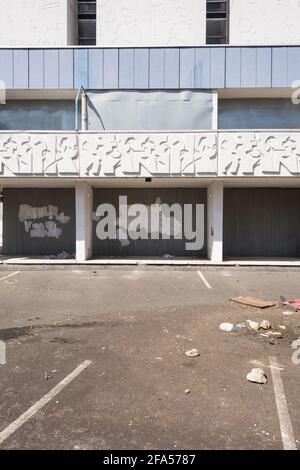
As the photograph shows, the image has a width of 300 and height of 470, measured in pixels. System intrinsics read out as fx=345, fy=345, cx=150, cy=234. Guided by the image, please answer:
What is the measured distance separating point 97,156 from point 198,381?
1108 cm

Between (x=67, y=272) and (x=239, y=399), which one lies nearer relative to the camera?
(x=239, y=399)

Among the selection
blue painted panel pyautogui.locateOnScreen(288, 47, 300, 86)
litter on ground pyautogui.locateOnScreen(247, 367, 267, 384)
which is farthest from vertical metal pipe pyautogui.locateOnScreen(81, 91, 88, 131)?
litter on ground pyautogui.locateOnScreen(247, 367, 267, 384)

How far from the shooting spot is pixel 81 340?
581 centimetres

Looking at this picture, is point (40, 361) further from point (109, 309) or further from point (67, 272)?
point (67, 272)

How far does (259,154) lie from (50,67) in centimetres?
968

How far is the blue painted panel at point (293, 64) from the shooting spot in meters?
14.8

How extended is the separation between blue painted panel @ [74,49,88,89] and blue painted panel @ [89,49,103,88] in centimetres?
22

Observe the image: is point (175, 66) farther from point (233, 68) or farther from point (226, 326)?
point (226, 326)

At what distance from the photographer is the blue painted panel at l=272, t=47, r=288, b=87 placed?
1469 cm

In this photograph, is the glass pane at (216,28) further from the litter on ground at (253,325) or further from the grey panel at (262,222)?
the litter on ground at (253,325)

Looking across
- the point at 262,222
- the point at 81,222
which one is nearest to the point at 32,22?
the point at 81,222
